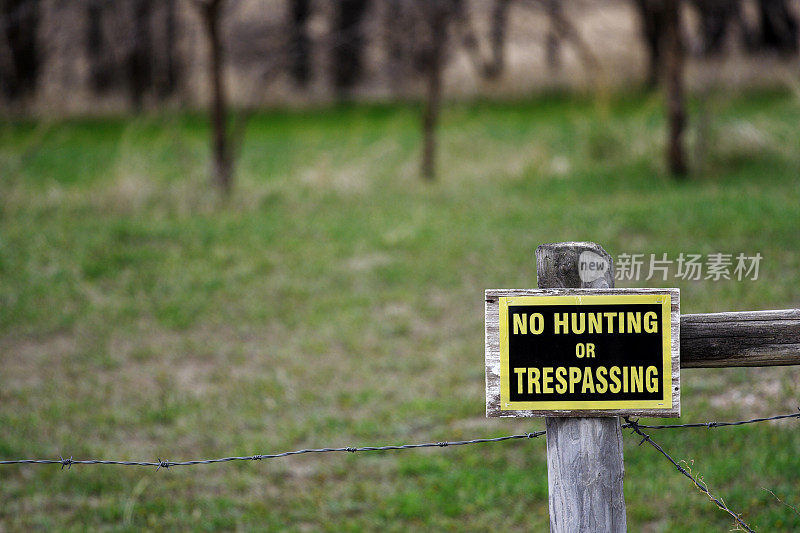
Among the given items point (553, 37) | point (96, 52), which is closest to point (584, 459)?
point (553, 37)

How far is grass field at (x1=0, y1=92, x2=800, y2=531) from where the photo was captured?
427 centimetres

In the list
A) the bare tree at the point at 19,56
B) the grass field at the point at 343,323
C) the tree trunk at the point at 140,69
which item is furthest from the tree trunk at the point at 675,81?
the tree trunk at the point at 140,69

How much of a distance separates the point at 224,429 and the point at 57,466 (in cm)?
101

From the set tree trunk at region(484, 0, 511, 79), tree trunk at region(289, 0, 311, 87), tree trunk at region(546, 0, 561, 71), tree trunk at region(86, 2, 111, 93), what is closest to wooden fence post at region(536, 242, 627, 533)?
tree trunk at region(289, 0, 311, 87)

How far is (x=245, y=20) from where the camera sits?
20250mm

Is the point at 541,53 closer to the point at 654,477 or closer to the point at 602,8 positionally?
the point at 602,8

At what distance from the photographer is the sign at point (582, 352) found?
2.23 meters

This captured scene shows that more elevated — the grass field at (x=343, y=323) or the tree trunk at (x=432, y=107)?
the tree trunk at (x=432, y=107)

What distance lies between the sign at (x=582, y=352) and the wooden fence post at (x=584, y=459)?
6 centimetres

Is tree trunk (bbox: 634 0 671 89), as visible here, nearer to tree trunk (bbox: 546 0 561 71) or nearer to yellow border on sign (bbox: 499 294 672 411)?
tree trunk (bbox: 546 0 561 71)

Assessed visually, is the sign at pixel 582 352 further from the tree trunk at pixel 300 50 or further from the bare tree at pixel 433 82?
the tree trunk at pixel 300 50

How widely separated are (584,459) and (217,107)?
982 centimetres

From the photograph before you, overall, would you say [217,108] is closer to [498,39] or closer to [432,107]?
[432,107]

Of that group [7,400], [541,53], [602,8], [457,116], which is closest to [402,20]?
[457,116]
